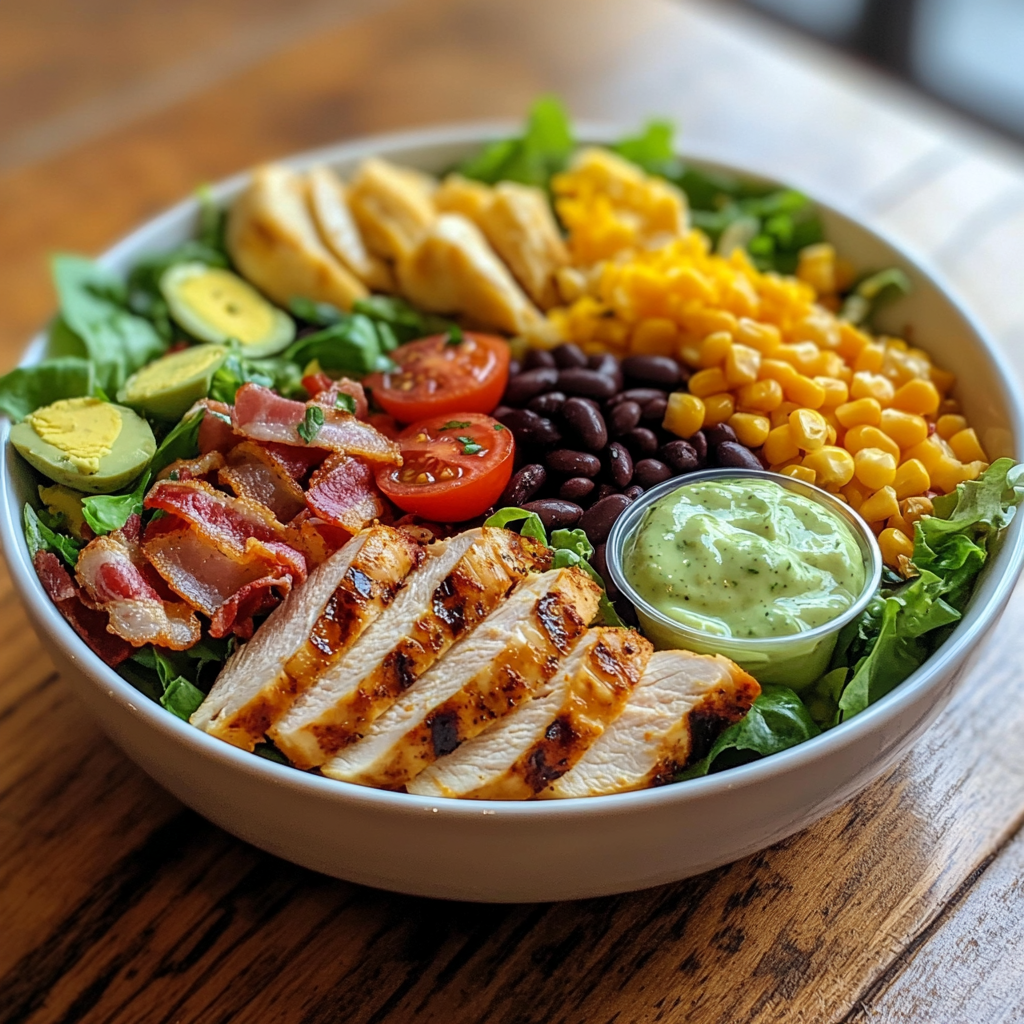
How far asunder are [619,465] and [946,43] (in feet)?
21.2

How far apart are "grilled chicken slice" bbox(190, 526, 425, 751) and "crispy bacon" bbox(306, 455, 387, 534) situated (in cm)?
14

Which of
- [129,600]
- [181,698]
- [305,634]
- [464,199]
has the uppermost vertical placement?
[464,199]

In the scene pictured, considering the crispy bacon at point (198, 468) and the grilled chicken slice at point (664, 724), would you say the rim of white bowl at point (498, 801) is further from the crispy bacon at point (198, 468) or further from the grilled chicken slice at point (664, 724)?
the crispy bacon at point (198, 468)

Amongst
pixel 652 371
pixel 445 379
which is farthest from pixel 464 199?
pixel 652 371

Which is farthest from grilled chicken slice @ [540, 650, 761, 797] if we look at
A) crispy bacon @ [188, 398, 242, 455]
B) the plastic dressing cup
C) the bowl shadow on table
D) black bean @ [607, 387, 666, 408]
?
crispy bacon @ [188, 398, 242, 455]

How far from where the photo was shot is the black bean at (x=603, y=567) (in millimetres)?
2834

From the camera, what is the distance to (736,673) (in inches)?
95.0

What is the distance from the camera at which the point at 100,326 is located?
3604mm

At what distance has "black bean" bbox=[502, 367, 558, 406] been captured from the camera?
3.25 meters

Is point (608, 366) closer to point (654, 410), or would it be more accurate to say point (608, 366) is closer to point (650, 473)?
point (654, 410)

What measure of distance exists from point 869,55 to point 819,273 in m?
5.38

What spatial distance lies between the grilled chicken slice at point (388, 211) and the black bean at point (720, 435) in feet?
4.22

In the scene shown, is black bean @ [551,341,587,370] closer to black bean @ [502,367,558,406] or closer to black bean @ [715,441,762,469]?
black bean @ [502,367,558,406]

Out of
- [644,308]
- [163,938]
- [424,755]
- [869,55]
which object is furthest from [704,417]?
[869,55]
